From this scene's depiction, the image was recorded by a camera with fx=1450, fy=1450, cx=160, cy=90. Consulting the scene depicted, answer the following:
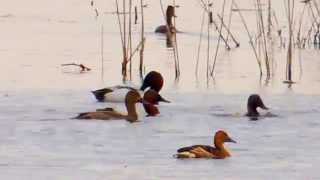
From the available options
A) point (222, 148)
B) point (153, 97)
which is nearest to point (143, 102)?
point (153, 97)

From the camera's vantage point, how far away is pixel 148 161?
12258mm

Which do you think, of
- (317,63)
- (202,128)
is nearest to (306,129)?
(202,128)

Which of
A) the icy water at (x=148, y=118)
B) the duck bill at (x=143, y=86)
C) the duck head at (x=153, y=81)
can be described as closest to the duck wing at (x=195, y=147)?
the icy water at (x=148, y=118)

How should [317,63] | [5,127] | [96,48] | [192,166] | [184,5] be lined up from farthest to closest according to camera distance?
[184,5], [96,48], [317,63], [5,127], [192,166]

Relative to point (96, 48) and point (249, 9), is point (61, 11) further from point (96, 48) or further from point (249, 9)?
point (96, 48)

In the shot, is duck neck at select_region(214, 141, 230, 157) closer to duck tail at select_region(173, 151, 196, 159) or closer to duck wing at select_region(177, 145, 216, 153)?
duck wing at select_region(177, 145, 216, 153)

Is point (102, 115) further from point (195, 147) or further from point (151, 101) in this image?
point (195, 147)

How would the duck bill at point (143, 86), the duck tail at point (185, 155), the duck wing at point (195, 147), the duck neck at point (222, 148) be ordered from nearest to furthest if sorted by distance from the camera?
the duck tail at point (185, 155)
the duck wing at point (195, 147)
the duck neck at point (222, 148)
the duck bill at point (143, 86)

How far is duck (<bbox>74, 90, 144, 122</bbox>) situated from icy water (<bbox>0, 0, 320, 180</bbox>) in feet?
0.46

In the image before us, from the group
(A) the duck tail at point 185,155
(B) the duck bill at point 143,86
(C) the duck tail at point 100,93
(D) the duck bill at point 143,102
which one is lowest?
(B) the duck bill at point 143,86

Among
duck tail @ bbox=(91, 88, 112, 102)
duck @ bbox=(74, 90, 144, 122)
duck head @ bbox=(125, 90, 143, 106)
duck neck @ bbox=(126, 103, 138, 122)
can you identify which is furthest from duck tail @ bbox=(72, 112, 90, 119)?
duck tail @ bbox=(91, 88, 112, 102)

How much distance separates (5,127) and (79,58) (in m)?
7.76

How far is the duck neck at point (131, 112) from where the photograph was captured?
1527 centimetres

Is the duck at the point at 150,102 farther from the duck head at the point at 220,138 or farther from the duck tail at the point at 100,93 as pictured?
the duck head at the point at 220,138
